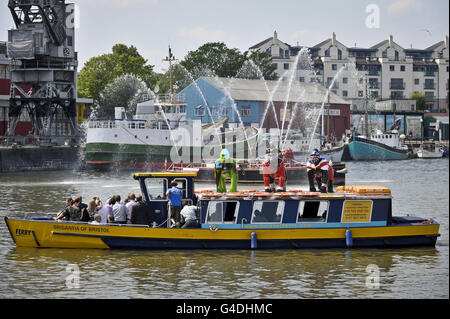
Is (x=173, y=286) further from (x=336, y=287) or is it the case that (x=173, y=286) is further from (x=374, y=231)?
(x=374, y=231)

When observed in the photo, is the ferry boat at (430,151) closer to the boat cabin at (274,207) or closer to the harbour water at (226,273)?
the harbour water at (226,273)

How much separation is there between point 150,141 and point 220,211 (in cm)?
5359

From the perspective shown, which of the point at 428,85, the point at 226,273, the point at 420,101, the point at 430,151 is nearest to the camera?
the point at 226,273

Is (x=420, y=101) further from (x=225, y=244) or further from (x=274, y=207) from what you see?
(x=225, y=244)

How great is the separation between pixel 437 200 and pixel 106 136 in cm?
4067

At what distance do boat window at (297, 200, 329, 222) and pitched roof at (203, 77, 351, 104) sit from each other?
7917 centimetres

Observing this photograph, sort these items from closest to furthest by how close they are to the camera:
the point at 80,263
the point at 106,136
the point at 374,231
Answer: the point at 80,263 → the point at 374,231 → the point at 106,136

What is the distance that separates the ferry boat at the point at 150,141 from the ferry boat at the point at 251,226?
48.2m

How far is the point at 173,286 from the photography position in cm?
2286

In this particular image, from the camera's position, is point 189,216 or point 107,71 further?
point 107,71

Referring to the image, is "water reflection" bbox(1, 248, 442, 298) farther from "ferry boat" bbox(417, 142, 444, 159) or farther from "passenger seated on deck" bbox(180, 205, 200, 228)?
"ferry boat" bbox(417, 142, 444, 159)

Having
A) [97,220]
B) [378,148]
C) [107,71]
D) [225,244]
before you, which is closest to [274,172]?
[225,244]

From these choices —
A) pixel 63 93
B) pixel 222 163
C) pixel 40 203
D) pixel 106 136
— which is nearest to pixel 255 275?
pixel 222 163

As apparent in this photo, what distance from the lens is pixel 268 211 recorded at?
28.3m
